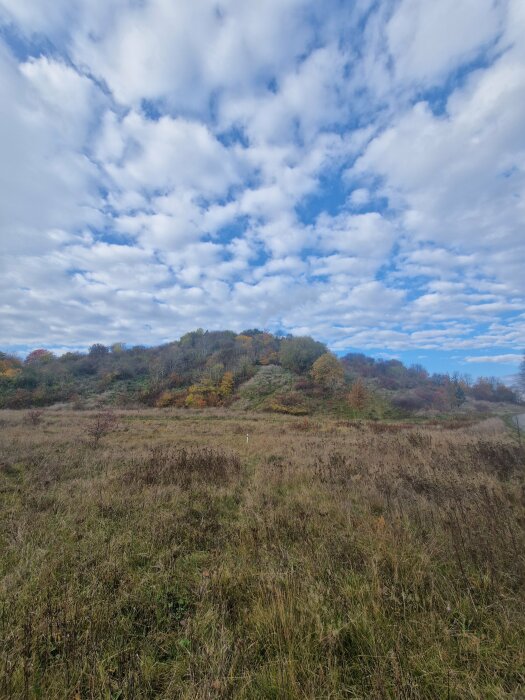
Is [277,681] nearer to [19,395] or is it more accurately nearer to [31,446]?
[31,446]

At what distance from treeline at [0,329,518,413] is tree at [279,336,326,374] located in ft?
0.75

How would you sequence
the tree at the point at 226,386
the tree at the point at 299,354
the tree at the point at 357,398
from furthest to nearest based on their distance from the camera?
1. the tree at the point at 299,354
2. the tree at the point at 226,386
3. the tree at the point at 357,398

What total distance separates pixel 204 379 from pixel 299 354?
73.5ft

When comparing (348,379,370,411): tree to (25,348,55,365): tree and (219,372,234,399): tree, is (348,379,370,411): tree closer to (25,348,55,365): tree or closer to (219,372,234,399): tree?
(219,372,234,399): tree

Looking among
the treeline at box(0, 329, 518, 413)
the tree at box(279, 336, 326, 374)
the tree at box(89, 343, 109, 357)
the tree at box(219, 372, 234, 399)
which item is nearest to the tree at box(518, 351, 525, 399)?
the treeline at box(0, 329, 518, 413)

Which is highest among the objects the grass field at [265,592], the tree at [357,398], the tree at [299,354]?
the tree at [299,354]

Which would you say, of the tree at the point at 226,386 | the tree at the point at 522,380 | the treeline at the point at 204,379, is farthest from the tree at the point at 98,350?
the tree at the point at 522,380

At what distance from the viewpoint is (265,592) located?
305 cm

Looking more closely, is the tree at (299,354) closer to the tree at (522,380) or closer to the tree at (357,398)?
the tree at (357,398)

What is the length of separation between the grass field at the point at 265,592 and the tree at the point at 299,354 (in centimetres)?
5853

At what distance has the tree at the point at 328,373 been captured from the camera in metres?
52.3

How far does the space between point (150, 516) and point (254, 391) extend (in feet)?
153

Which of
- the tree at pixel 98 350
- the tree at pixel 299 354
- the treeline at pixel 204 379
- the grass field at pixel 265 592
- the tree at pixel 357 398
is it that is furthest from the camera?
the tree at pixel 98 350

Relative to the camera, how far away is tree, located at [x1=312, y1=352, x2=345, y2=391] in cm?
5231
